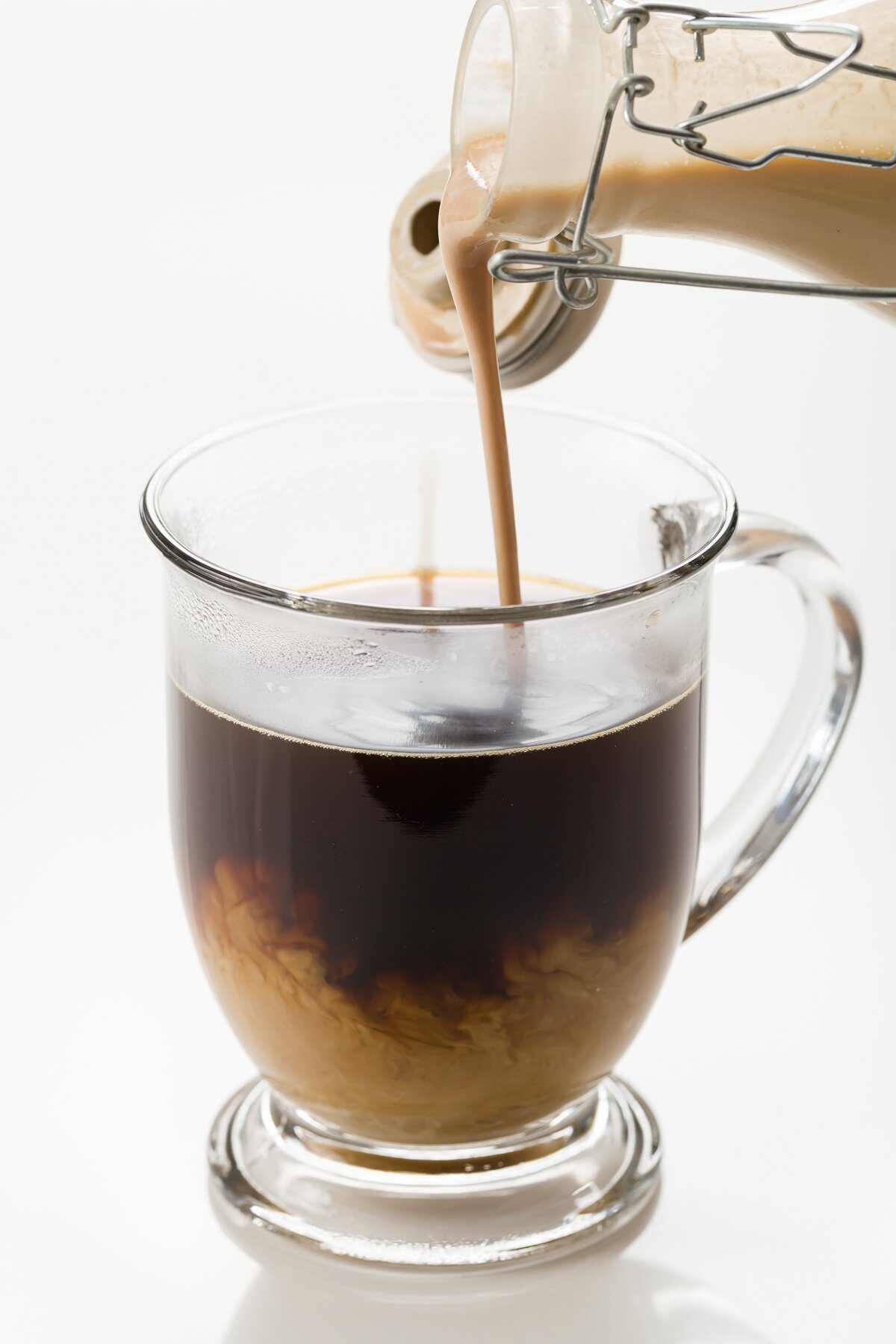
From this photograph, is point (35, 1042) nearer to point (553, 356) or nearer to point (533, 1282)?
point (533, 1282)

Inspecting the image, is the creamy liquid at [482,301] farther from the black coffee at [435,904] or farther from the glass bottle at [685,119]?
the black coffee at [435,904]

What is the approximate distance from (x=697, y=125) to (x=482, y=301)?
0.47 ft

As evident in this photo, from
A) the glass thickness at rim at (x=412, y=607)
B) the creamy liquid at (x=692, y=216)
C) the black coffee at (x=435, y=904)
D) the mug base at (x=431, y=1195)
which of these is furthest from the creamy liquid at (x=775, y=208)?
the mug base at (x=431, y=1195)

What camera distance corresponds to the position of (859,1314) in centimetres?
98

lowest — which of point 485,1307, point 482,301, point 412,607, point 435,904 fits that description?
point 485,1307

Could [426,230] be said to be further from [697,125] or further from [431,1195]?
[431,1195]

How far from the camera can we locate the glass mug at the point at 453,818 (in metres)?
0.89

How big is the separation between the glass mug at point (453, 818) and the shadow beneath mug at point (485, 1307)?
15 millimetres

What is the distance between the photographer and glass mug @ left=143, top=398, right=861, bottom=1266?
0.89 metres

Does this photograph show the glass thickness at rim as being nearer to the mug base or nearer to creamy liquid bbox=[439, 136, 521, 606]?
creamy liquid bbox=[439, 136, 521, 606]

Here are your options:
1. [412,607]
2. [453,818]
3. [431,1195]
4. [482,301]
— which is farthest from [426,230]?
[431,1195]

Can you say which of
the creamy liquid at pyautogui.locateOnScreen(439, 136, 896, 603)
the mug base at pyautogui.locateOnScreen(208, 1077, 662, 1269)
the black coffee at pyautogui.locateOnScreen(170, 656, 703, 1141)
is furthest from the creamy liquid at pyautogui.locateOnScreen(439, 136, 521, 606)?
the mug base at pyautogui.locateOnScreen(208, 1077, 662, 1269)

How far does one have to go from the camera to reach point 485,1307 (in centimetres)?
97

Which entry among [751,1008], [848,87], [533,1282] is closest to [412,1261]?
[533,1282]
